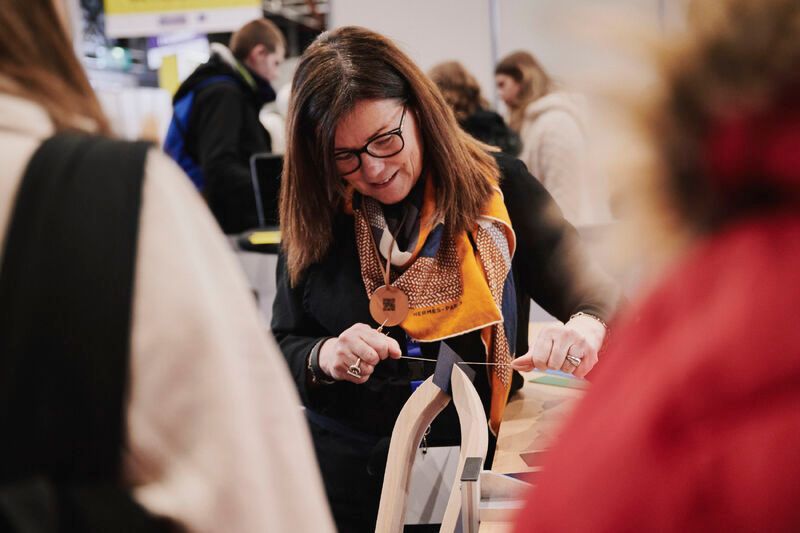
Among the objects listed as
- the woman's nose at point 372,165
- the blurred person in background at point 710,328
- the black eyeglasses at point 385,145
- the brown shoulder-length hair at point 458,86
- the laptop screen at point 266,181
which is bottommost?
the laptop screen at point 266,181

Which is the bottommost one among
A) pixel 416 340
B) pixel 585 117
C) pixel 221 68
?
pixel 416 340

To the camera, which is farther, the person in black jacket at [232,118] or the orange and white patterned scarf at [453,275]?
the person in black jacket at [232,118]

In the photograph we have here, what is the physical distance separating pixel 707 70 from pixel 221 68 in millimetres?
4093

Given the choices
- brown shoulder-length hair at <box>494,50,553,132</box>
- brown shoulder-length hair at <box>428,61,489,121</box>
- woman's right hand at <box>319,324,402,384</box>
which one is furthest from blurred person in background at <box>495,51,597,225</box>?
woman's right hand at <box>319,324,402,384</box>

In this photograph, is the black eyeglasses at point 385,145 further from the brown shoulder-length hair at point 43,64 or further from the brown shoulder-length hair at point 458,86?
the brown shoulder-length hair at point 458,86

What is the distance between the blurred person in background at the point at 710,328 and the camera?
1.65 ft

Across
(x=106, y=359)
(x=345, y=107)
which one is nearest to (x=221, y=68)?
(x=345, y=107)

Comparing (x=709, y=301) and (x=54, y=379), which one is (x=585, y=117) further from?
(x=54, y=379)

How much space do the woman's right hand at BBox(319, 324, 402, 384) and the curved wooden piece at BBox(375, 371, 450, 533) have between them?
11 cm

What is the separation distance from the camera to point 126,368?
672 mm

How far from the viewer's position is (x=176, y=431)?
689 millimetres

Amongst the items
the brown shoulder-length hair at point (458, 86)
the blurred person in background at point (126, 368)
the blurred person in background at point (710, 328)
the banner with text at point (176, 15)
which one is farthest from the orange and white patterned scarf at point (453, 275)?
the banner with text at point (176, 15)

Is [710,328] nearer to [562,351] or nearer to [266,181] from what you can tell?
[562,351]

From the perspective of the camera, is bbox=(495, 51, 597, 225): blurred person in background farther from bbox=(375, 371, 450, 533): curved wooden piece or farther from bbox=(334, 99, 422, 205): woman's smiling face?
bbox=(375, 371, 450, 533): curved wooden piece
